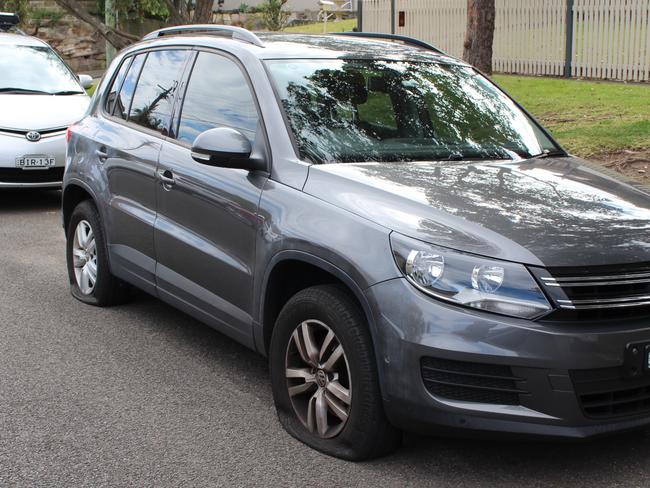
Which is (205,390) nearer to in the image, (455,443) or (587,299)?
(455,443)

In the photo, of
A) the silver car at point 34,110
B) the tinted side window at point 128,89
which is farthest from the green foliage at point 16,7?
the tinted side window at point 128,89

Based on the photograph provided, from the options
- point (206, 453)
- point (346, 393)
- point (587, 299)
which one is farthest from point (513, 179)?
point (206, 453)

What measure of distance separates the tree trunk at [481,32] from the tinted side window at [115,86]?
345 inches

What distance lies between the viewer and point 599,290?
12.0ft

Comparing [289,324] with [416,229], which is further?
[289,324]

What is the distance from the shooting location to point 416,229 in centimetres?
383

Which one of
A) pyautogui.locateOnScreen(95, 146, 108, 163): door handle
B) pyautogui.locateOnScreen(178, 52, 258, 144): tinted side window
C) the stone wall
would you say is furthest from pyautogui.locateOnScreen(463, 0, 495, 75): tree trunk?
the stone wall

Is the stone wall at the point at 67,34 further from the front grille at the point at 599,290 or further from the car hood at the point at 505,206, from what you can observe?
the front grille at the point at 599,290

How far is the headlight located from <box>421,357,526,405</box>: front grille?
0.23m

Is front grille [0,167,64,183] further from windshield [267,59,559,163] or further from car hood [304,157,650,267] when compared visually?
car hood [304,157,650,267]

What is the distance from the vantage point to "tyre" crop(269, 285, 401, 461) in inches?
154

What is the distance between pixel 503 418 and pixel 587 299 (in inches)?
21.3

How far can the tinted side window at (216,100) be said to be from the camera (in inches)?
195

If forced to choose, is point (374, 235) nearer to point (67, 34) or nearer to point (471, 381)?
point (471, 381)
